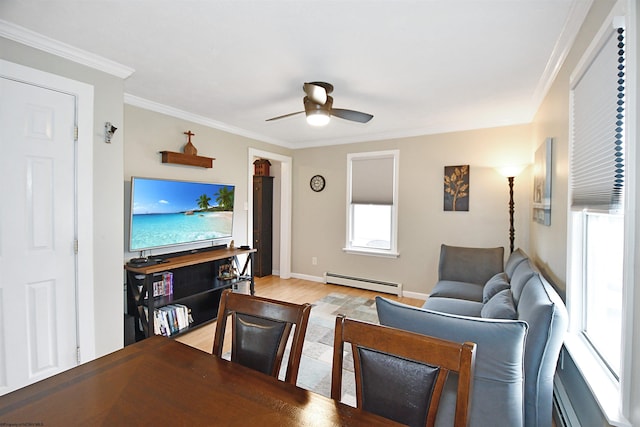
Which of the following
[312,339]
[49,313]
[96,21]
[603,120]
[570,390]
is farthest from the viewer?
[312,339]

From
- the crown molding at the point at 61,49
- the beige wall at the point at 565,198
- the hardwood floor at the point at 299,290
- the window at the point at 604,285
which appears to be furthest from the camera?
the hardwood floor at the point at 299,290

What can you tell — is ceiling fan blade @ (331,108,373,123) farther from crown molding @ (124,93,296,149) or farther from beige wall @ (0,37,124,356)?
crown molding @ (124,93,296,149)

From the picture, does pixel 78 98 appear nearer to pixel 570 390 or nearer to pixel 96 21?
pixel 96 21

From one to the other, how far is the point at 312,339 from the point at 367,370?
2.09 metres

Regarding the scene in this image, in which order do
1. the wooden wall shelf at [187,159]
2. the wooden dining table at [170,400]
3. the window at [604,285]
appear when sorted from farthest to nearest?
the wooden wall shelf at [187,159] → the window at [604,285] → the wooden dining table at [170,400]

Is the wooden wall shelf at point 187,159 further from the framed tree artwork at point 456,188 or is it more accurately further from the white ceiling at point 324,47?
the framed tree artwork at point 456,188

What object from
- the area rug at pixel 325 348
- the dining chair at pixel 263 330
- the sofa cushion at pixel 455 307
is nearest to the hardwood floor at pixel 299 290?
the area rug at pixel 325 348

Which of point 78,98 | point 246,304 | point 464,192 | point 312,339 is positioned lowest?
point 312,339

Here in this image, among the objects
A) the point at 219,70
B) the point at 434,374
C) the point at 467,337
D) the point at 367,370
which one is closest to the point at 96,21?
the point at 219,70

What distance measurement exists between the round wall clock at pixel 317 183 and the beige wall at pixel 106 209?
125 inches

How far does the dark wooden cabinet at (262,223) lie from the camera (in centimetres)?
559

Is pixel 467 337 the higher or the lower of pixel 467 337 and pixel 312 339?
the higher

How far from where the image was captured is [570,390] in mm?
1642

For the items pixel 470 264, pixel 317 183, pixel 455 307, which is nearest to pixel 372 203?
pixel 317 183
